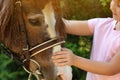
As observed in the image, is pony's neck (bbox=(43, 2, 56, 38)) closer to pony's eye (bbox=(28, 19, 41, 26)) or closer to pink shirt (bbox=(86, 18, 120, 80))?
pony's eye (bbox=(28, 19, 41, 26))

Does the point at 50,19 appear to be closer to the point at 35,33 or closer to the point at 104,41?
the point at 35,33

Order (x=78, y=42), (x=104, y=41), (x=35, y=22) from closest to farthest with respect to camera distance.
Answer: (x=35, y=22)
(x=104, y=41)
(x=78, y=42)

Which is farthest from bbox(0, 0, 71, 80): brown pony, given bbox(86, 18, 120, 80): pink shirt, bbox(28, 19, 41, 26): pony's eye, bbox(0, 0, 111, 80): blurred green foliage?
bbox(0, 0, 111, 80): blurred green foliage

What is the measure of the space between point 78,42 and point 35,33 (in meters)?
1.77

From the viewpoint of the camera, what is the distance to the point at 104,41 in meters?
1.98

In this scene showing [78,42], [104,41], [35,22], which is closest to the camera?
[35,22]

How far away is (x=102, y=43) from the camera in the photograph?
1988mm

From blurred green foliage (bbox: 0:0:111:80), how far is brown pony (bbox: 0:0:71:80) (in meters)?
1.42

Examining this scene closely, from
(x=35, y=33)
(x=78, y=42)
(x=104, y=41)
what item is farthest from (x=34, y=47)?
(x=78, y=42)

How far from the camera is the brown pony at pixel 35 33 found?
1803 mm

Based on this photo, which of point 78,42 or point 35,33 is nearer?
point 35,33

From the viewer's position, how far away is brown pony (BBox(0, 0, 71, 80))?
180 cm

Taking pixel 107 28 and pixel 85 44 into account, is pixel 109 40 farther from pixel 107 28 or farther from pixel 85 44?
pixel 85 44

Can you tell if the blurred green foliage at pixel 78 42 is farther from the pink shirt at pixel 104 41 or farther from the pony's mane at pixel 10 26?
the pony's mane at pixel 10 26
